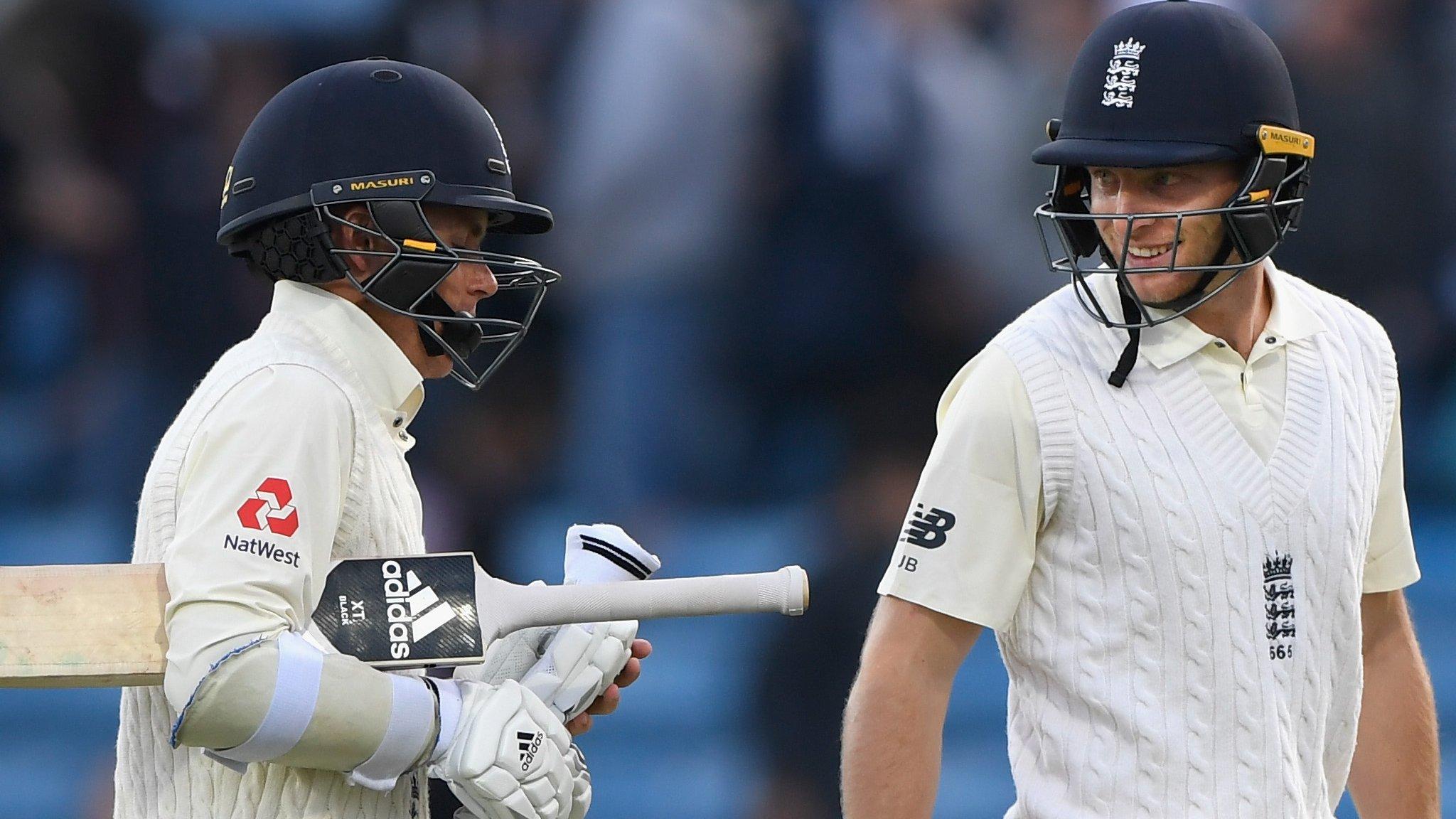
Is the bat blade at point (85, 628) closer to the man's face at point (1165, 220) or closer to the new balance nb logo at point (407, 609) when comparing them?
the new balance nb logo at point (407, 609)

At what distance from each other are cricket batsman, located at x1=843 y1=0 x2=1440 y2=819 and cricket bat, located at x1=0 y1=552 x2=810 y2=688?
0.22 m

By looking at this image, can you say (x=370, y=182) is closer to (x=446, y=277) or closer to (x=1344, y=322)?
(x=446, y=277)

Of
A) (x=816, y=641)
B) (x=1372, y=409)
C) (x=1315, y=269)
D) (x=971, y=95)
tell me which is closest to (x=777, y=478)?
(x=816, y=641)

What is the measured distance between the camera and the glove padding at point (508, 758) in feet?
6.50

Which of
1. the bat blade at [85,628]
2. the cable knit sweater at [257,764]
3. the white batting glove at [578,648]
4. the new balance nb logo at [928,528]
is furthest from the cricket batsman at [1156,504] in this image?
the bat blade at [85,628]

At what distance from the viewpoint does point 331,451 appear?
2.02 metres

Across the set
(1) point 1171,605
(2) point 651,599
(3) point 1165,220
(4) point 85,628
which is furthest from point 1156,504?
(4) point 85,628

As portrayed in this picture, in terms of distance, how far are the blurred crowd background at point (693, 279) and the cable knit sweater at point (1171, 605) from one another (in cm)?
213

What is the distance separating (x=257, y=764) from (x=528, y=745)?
305mm

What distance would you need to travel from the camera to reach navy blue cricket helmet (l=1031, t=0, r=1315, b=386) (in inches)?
86.0

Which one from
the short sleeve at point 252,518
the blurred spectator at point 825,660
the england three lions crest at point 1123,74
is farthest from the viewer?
the blurred spectator at point 825,660

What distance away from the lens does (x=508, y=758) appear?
1.98m

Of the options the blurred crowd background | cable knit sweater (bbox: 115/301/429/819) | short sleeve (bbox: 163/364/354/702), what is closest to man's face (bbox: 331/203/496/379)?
cable knit sweater (bbox: 115/301/429/819)

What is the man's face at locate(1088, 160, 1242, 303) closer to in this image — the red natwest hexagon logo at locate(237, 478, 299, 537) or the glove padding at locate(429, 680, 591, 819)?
the glove padding at locate(429, 680, 591, 819)
